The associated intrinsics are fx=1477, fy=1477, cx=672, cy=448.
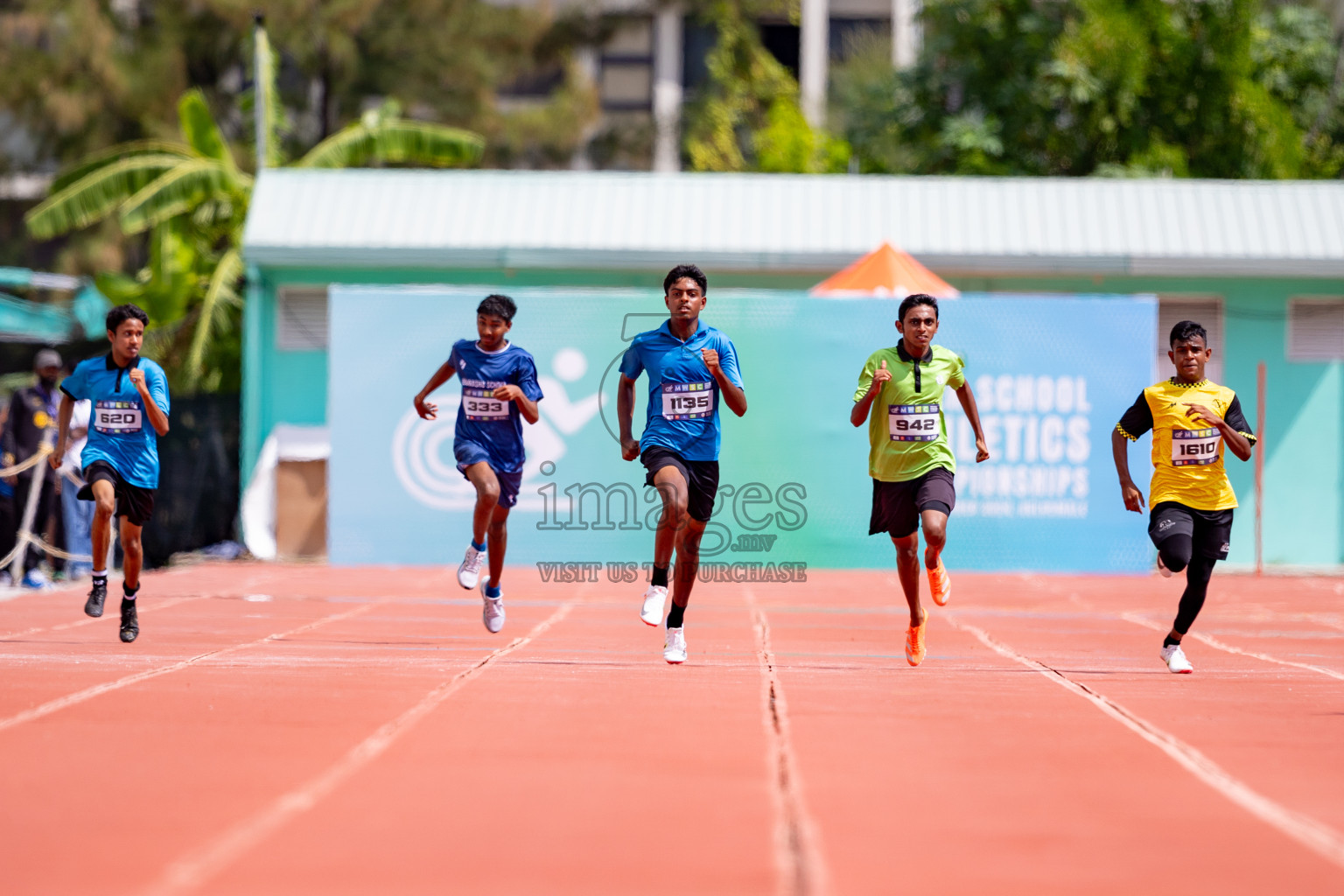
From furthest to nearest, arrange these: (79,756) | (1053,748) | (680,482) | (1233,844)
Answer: (680,482), (1053,748), (79,756), (1233,844)

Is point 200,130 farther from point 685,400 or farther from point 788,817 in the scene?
point 788,817

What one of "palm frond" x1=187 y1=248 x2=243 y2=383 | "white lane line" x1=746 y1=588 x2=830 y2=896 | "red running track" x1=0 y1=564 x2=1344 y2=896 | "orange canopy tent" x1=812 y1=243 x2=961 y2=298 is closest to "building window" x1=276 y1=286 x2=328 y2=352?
"palm frond" x1=187 y1=248 x2=243 y2=383

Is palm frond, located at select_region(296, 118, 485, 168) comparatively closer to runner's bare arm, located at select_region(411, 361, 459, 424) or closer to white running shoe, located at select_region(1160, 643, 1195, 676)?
runner's bare arm, located at select_region(411, 361, 459, 424)

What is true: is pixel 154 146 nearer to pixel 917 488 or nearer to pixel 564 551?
pixel 564 551

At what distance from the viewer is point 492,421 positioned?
9359 millimetres

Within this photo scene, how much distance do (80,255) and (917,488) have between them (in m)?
30.6

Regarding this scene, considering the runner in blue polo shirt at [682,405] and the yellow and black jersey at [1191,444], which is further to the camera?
the yellow and black jersey at [1191,444]

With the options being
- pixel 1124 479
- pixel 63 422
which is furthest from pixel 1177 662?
pixel 63 422

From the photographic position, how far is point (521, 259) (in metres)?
17.5

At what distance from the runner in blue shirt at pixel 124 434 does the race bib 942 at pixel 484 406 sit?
1826 millimetres

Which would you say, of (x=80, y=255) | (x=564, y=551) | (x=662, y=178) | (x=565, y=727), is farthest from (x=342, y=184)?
(x=80, y=255)

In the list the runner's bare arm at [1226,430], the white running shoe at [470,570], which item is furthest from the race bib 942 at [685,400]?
the runner's bare arm at [1226,430]

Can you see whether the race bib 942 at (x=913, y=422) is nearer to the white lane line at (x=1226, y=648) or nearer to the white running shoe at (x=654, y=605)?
the white running shoe at (x=654, y=605)

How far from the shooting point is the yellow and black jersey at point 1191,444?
318 inches
